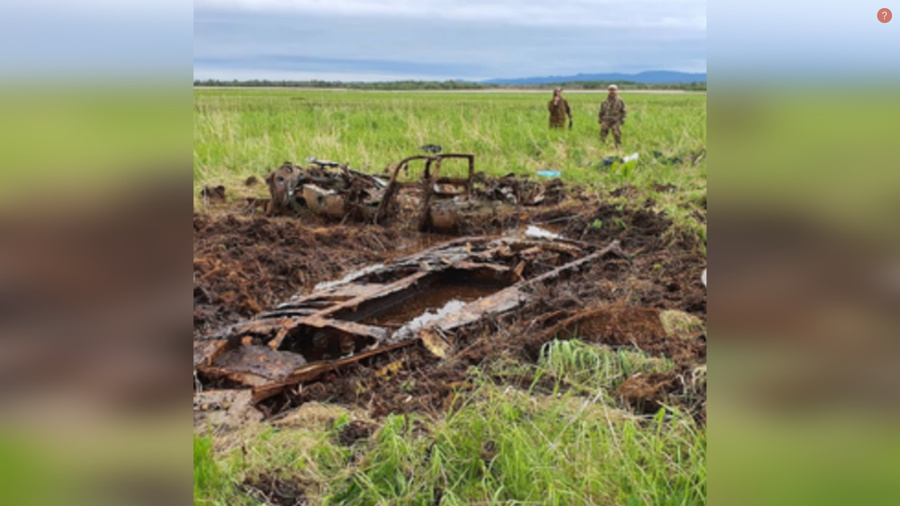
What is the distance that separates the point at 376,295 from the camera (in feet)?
22.5

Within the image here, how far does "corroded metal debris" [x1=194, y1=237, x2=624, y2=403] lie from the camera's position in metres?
5.39

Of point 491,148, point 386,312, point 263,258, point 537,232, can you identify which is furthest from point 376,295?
point 491,148

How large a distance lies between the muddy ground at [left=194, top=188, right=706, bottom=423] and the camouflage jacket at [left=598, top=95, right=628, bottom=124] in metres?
5.97

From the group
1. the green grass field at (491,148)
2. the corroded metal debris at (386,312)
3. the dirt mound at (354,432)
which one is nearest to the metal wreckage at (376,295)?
the corroded metal debris at (386,312)

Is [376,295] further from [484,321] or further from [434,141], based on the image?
[434,141]

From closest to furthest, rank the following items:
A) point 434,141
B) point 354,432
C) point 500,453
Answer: point 500,453
point 354,432
point 434,141

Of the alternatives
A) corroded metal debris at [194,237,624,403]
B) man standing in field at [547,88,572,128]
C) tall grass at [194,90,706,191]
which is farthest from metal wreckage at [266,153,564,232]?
man standing in field at [547,88,572,128]

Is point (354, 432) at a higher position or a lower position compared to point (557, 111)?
lower

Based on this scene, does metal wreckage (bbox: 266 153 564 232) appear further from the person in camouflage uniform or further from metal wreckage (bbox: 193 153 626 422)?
the person in camouflage uniform

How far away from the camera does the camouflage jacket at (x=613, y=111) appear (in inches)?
701

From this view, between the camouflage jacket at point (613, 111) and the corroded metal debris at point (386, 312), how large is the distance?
29.9 ft

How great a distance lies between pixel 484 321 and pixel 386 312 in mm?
1161
